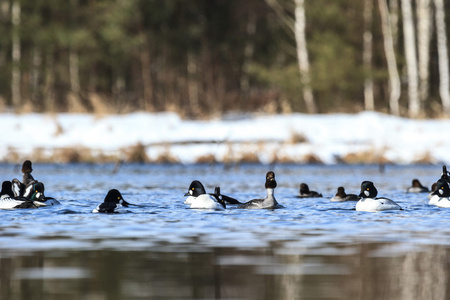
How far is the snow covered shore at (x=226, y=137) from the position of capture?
3203 centimetres

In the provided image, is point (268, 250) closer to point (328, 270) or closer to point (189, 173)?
point (328, 270)

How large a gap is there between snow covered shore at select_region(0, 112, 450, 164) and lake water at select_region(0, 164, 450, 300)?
477 inches

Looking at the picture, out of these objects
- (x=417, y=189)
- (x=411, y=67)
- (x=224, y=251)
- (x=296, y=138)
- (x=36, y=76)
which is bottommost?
(x=224, y=251)

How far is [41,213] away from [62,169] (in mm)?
14597

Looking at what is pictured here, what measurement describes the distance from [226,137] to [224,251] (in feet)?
72.1

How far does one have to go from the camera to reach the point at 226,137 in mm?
32594

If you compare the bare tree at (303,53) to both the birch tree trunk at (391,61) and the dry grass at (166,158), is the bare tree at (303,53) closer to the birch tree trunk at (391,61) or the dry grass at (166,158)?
the birch tree trunk at (391,61)

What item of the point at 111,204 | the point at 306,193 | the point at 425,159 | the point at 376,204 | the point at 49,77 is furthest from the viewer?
A: the point at 49,77

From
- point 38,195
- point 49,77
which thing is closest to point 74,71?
point 49,77

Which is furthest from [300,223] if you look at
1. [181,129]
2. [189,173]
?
[181,129]

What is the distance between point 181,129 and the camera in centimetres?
3469

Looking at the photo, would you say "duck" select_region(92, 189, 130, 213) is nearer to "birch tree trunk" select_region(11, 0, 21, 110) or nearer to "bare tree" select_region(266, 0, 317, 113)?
"bare tree" select_region(266, 0, 317, 113)

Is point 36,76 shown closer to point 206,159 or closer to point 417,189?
point 206,159

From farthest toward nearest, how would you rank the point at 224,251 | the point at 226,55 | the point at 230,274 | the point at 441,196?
the point at 226,55 → the point at 441,196 → the point at 224,251 → the point at 230,274
